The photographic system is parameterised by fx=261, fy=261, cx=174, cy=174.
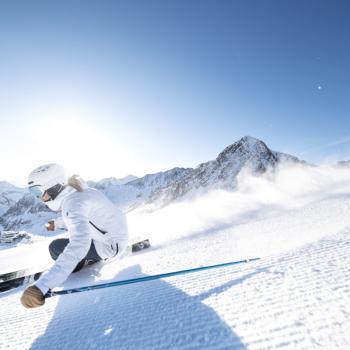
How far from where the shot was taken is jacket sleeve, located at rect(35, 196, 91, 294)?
2709mm

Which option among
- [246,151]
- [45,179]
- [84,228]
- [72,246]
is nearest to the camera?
[72,246]

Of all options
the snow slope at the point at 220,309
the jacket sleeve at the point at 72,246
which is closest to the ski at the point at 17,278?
the snow slope at the point at 220,309

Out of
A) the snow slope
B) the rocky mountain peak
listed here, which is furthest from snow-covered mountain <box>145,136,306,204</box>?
the snow slope

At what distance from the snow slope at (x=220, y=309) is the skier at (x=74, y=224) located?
0.44 m

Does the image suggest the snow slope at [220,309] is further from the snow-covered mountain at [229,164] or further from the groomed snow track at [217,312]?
the snow-covered mountain at [229,164]

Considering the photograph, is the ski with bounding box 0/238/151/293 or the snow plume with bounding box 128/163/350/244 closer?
the ski with bounding box 0/238/151/293

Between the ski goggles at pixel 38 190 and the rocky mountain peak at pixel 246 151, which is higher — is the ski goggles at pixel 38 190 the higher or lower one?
the lower one

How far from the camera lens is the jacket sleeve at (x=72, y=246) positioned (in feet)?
8.89

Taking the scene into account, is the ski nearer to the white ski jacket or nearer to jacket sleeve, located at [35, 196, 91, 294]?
the white ski jacket

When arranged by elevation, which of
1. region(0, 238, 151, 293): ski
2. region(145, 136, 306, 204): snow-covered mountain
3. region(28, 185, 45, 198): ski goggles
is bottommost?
region(0, 238, 151, 293): ski

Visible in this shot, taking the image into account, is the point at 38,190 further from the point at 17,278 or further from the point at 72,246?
the point at 17,278

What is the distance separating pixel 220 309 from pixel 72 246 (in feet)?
5.78

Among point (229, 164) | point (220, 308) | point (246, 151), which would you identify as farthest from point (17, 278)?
point (246, 151)

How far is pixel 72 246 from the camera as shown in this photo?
297cm
